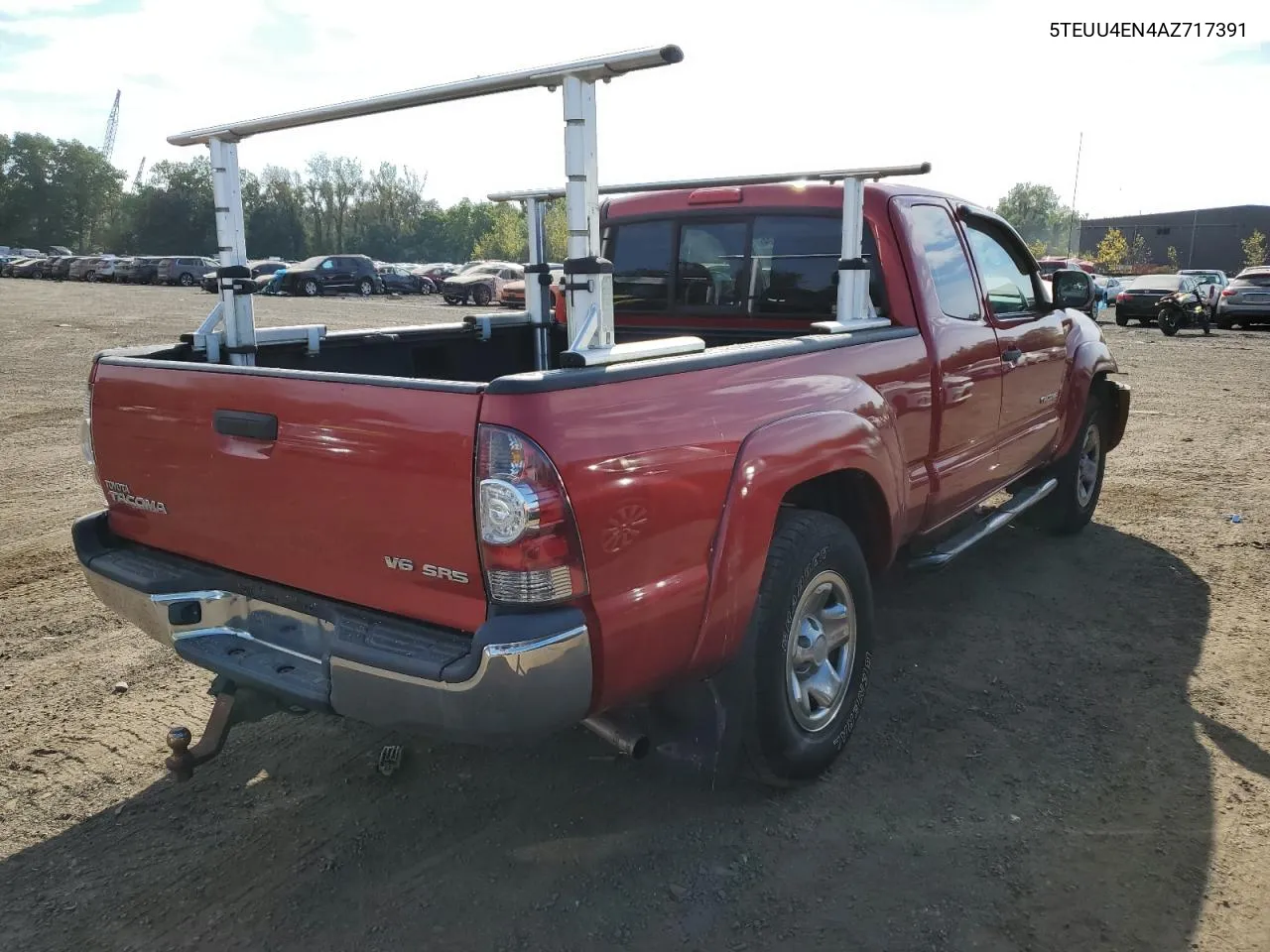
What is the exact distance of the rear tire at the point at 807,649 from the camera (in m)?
2.96

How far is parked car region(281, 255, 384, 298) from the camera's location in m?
37.7

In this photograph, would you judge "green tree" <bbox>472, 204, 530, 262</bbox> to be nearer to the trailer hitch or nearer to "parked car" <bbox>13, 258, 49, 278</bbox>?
"parked car" <bbox>13, 258, 49, 278</bbox>

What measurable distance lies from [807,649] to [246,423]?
1842mm

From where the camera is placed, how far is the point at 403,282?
42719 mm

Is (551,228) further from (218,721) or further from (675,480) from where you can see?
(675,480)

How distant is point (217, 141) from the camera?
144 inches

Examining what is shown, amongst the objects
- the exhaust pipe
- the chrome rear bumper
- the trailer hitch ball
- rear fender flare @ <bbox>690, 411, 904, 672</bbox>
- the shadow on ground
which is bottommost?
the shadow on ground

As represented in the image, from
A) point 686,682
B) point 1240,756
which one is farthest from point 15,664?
point 1240,756

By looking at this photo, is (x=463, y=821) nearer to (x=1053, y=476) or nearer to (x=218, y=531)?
(x=218, y=531)

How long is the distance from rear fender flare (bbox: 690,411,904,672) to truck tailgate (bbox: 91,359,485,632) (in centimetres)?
69

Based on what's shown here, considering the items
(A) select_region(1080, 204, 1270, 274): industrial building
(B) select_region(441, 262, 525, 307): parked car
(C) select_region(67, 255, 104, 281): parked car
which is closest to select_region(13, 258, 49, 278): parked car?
(C) select_region(67, 255, 104, 281): parked car

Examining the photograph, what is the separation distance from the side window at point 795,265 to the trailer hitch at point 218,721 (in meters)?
2.72

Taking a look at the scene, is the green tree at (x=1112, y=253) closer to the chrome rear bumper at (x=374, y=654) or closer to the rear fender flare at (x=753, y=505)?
the rear fender flare at (x=753, y=505)

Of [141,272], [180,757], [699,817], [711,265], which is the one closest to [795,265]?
[711,265]
